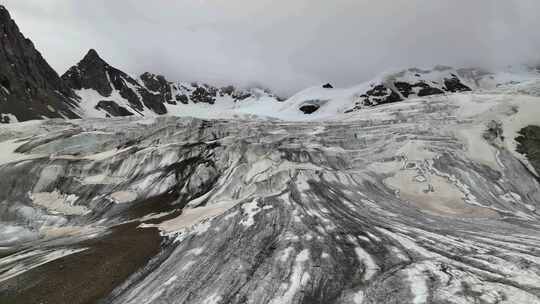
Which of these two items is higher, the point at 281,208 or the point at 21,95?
the point at 21,95

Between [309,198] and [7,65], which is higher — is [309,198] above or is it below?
below

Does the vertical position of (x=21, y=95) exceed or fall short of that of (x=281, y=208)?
it exceeds it

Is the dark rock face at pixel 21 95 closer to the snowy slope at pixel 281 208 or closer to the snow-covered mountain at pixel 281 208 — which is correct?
the snowy slope at pixel 281 208

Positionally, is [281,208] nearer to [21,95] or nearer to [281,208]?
[281,208]

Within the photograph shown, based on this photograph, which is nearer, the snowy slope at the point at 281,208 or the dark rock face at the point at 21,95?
the snowy slope at the point at 281,208

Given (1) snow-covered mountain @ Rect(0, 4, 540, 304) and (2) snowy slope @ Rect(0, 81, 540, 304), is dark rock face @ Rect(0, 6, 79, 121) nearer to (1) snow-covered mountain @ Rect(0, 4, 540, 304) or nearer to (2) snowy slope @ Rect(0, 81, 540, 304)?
(2) snowy slope @ Rect(0, 81, 540, 304)

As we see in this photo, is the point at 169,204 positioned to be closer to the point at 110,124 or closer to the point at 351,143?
the point at 351,143

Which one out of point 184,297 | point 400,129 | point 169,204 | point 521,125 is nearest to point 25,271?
point 184,297

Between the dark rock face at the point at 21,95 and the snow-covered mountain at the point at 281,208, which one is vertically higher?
the dark rock face at the point at 21,95

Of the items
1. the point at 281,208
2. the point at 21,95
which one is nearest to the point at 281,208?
the point at 281,208

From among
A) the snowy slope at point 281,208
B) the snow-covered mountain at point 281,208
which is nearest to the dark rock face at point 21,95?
the snowy slope at point 281,208

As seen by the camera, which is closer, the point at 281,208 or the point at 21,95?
the point at 281,208
